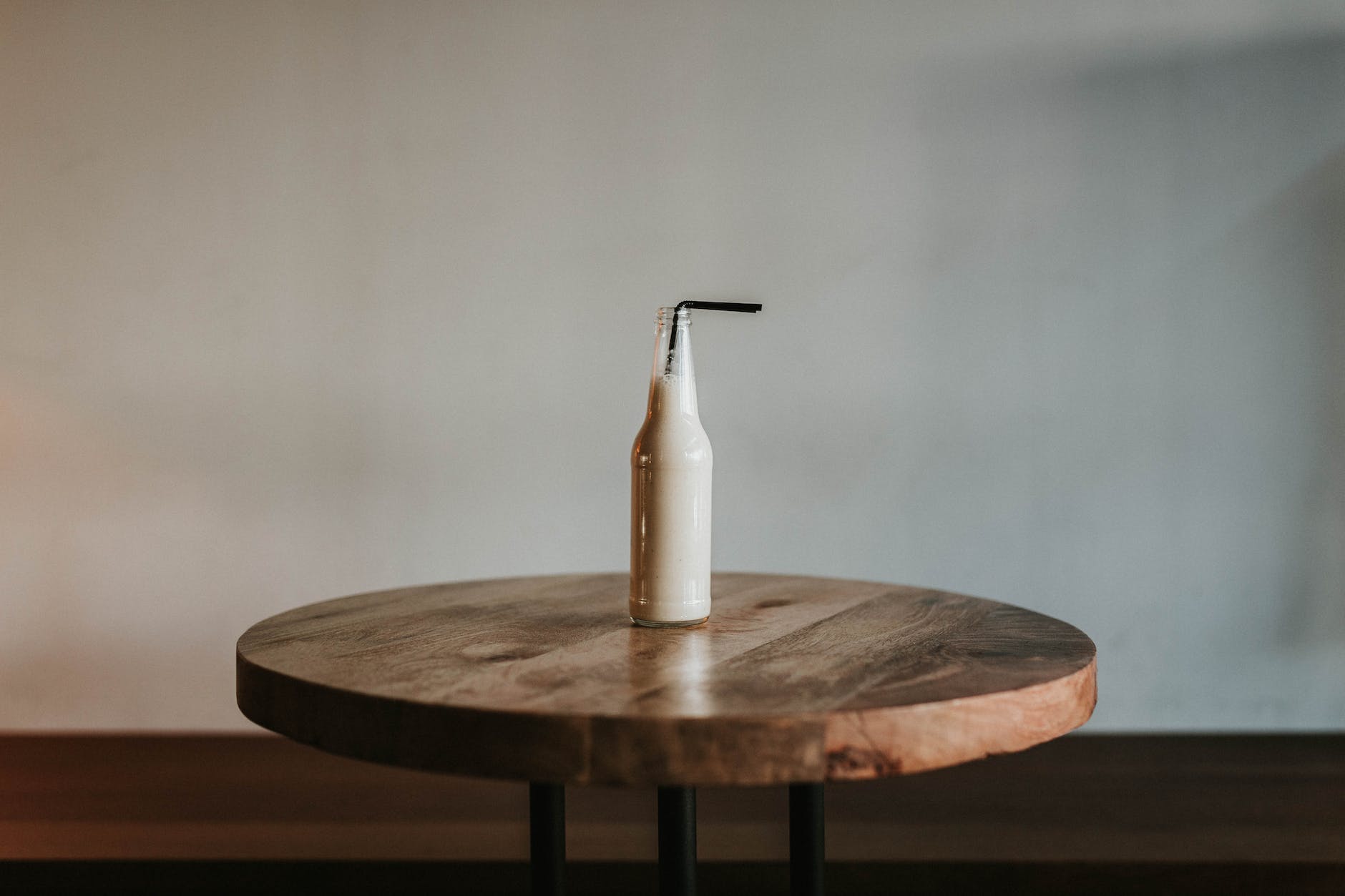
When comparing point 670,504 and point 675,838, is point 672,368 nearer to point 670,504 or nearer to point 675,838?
point 670,504

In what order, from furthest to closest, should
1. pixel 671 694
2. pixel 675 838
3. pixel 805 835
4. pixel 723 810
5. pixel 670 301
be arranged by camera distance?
pixel 670 301, pixel 723 810, pixel 805 835, pixel 675 838, pixel 671 694

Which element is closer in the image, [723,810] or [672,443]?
[672,443]

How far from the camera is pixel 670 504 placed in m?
0.94

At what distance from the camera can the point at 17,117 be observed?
2.42 m

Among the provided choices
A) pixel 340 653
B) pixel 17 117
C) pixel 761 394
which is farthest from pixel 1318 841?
pixel 17 117

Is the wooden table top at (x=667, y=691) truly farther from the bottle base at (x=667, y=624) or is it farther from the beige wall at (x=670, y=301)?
the beige wall at (x=670, y=301)

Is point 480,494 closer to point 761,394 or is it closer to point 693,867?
point 761,394

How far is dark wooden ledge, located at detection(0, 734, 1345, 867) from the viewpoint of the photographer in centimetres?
162

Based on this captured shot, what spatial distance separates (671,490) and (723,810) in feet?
3.59

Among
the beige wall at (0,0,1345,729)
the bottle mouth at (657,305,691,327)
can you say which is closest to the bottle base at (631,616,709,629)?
the bottle mouth at (657,305,691,327)

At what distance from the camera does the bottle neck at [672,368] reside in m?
0.94

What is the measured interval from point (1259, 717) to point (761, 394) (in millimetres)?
1411

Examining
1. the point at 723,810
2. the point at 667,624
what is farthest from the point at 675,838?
the point at 723,810

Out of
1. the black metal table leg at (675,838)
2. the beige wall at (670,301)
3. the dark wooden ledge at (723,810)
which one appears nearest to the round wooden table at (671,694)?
the black metal table leg at (675,838)
